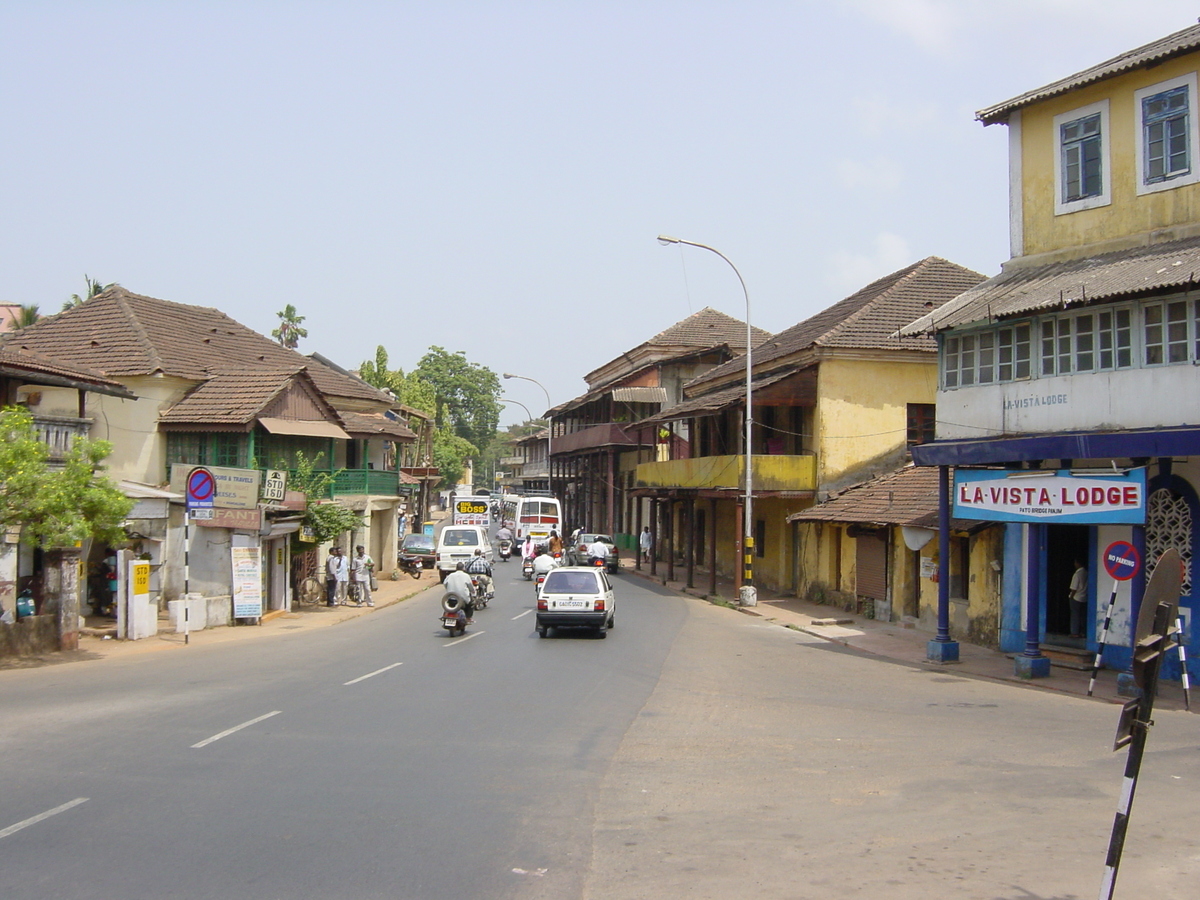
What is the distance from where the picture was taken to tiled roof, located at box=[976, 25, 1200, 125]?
1655cm

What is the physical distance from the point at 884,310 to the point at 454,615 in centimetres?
1795

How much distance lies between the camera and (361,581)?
31297 millimetres

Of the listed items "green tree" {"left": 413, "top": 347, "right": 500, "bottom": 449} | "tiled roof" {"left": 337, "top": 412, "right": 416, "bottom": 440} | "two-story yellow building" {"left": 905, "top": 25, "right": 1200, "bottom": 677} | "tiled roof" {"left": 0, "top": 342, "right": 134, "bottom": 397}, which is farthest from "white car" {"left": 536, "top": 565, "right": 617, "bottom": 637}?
"green tree" {"left": 413, "top": 347, "right": 500, "bottom": 449}

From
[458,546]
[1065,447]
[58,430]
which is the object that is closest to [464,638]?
[58,430]

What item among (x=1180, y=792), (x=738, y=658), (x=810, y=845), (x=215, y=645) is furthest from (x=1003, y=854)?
(x=215, y=645)

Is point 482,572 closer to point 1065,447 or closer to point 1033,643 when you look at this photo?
point 1033,643

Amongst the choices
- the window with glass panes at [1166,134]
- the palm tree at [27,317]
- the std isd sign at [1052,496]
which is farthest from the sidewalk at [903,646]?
the palm tree at [27,317]

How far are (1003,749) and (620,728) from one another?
168 inches

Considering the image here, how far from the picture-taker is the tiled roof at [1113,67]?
54.3 feet

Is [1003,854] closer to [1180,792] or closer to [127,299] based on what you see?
[1180,792]

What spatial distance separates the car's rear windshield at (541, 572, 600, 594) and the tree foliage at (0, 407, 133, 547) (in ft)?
28.3

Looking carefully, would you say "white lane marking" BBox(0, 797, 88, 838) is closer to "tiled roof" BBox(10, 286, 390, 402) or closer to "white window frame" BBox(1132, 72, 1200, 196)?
"white window frame" BBox(1132, 72, 1200, 196)

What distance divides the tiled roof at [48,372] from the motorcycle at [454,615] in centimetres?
817

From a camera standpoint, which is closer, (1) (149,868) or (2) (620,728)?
(1) (149,868)
